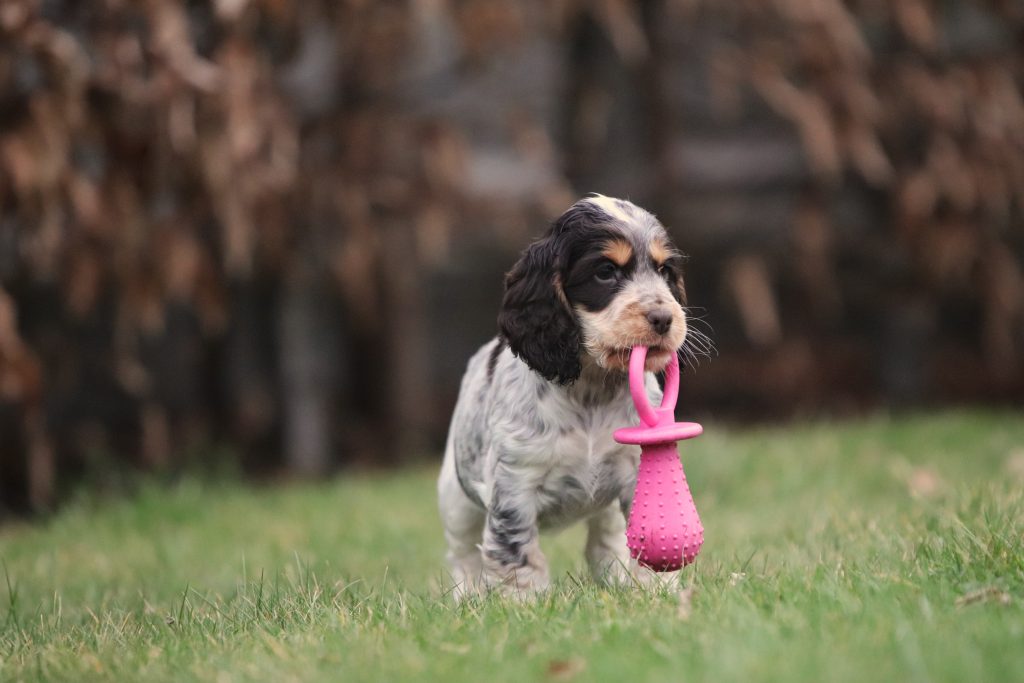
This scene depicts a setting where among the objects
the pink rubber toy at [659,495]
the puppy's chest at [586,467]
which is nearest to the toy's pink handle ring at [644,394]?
the pink rubber toy at [659,495]

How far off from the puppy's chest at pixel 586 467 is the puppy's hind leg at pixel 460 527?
0.56 metres

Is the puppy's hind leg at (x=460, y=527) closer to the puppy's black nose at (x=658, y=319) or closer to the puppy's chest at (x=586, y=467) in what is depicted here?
the puppy's chest at (x=586, y=467)

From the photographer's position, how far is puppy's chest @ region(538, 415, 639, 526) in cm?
380

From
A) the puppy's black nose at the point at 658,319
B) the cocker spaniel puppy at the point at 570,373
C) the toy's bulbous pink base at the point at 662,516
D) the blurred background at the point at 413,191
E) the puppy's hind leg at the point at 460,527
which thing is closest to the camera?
the toy's bulbous pink base at the point at 662,516

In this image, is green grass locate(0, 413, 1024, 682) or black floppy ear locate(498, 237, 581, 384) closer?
green grass locate(0, 413, 1024, 682)

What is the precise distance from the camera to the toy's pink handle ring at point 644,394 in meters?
3.55

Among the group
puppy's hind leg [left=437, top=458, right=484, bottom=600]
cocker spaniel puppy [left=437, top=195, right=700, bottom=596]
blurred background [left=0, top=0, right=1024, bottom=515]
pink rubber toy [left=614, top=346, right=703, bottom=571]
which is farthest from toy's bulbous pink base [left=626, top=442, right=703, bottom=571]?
blurred background [left=0, top=0, right=1024, bottom=515]

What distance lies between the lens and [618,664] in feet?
9.01

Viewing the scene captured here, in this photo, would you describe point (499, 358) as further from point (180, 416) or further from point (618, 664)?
point (180, 416)

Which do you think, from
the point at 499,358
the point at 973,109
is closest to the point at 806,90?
the point at 973,109

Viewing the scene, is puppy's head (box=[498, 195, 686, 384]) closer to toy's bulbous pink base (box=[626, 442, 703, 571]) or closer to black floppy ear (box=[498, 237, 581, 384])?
black floppy ear (box=[498, 237, 581, 384])

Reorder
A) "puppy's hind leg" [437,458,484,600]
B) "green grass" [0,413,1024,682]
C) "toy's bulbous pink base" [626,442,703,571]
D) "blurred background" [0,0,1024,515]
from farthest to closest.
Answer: "blurred background" [0,0,1024,515] < "puppy's hind leg" [437,458,484,600] < "toy's bulbous pink base" [626,442,703,571] < "green grass" [0,413,1024,682]

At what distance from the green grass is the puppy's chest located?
0.90 feet

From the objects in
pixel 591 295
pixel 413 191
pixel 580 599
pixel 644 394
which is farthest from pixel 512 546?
pixel 413 191
